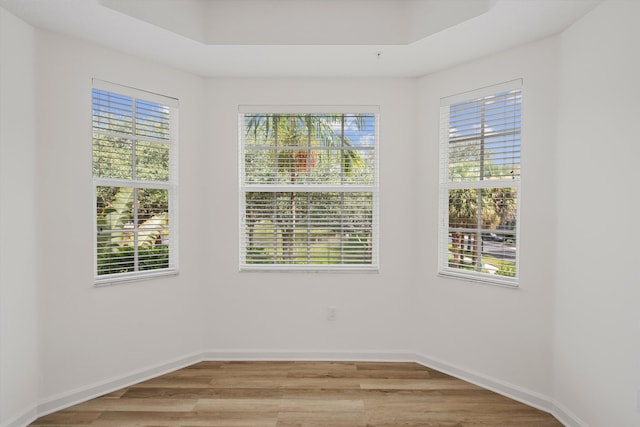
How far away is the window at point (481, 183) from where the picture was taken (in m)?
2.91

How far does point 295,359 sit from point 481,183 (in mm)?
2278

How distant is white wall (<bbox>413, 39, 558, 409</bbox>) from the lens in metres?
2.69

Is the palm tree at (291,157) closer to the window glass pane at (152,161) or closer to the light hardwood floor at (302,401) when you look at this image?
the window glass pane at (152,161)

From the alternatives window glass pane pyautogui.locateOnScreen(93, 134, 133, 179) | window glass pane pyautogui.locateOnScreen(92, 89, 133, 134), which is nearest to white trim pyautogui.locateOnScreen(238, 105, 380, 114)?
window glass pane pyautogui.locateOnScreen(92, 89, 133, 134)

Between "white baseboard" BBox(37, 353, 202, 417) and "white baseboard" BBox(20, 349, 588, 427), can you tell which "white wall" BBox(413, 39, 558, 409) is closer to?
"white baseboard" BBox(20, 349, 588, 427)

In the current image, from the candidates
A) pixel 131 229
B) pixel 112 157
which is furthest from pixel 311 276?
pixel 112 157
